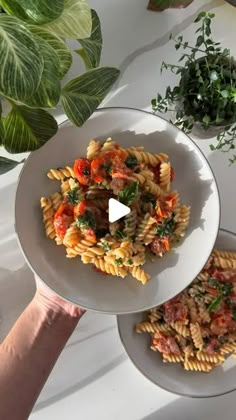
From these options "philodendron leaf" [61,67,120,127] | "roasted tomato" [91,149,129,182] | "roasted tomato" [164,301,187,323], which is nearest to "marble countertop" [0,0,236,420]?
"roasted tomato" [164,301,187,323]

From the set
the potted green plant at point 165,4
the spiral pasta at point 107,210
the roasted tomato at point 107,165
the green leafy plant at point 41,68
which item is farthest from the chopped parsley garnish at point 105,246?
the potted green plant at point 165,4

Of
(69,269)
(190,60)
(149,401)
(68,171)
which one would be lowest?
(149,401)

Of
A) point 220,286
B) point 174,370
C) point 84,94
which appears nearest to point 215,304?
point 220,286

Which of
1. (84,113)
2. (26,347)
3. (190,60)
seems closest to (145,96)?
(190,60)

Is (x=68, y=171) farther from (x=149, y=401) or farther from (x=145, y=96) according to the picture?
(x=149, y=401)

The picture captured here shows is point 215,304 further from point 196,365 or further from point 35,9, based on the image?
point 35,9

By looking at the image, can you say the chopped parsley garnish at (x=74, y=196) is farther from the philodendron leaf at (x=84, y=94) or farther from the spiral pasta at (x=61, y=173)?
the philodendron leaf at (x=84, y=94)
